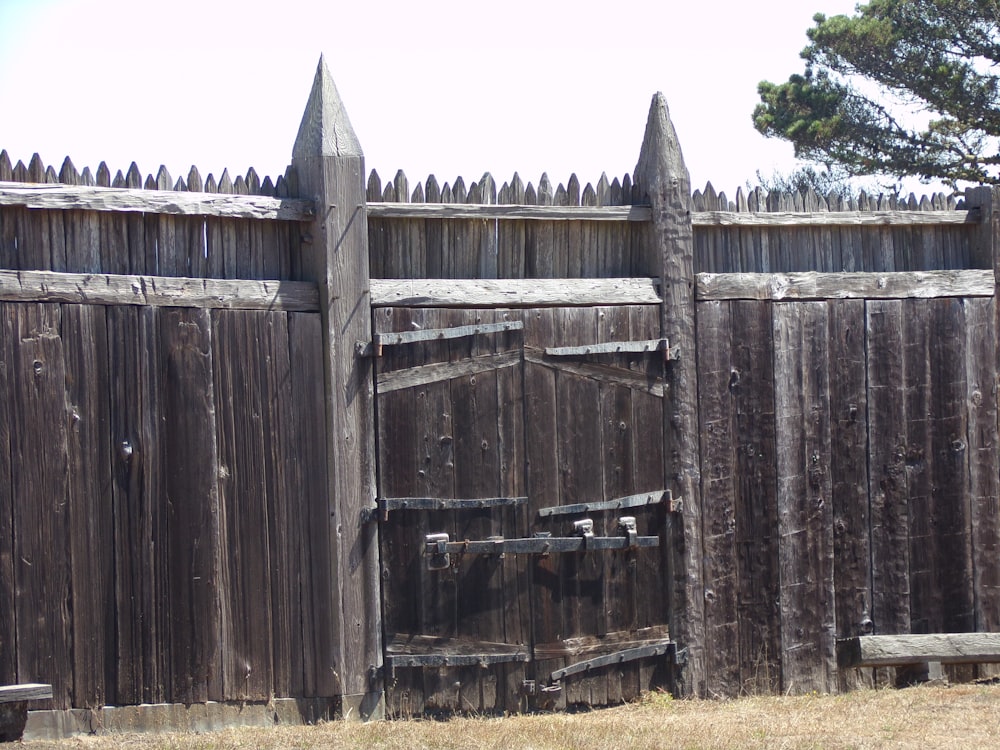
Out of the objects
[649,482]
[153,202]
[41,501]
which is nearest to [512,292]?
[649,482]

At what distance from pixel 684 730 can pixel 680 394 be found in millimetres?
2136

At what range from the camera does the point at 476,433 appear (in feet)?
24.1

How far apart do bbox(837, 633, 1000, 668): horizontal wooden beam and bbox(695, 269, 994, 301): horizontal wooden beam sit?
2296mm

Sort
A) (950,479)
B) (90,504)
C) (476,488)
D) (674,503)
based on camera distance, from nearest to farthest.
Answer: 1. (90,504)
2. (476,488)
3. (674,503)
4. (950,479)

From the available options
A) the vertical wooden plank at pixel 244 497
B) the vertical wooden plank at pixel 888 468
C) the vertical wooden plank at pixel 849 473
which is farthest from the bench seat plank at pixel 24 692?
the vertical wooden plank at pixel 888 468

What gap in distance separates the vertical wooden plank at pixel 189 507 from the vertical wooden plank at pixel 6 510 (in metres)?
0.80

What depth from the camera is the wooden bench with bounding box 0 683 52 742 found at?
20.6 ft

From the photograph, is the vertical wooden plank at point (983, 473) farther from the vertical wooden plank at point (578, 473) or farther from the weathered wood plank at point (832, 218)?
the vertical wooden plank at point (578, 473)

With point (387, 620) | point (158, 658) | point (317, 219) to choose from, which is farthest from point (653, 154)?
point (158, 658)

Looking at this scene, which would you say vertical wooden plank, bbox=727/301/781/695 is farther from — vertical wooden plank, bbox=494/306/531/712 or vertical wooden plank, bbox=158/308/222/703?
vertical wooden plank, bbox=158/308/222/703

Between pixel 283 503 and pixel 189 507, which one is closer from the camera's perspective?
pixel 189 507

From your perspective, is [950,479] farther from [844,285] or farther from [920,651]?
[844,285]

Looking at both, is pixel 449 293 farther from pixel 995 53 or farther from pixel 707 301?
pixel 995 53

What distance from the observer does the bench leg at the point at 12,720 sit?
6293mm
